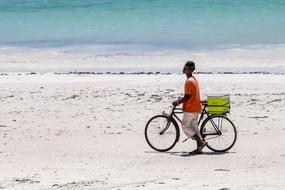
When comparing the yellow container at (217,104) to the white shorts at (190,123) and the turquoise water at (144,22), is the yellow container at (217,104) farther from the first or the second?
the turquoise water at (144,22)

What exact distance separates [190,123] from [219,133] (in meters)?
0.52

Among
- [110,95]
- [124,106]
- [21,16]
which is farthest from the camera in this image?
[21,16]

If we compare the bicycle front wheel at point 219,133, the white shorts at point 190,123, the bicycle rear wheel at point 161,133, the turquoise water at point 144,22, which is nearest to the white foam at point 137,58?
the turquoise water at point 144,22

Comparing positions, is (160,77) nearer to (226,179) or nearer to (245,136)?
(245,136)

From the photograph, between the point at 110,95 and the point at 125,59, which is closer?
the point at 110,95

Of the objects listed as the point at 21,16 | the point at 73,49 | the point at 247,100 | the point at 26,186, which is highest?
the point at 21,16

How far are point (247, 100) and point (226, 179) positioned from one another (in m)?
7.68

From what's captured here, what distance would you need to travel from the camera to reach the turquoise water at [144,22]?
34250 mm

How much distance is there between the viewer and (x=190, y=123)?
12.5 metres

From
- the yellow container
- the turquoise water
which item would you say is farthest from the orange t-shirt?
the turquoise water

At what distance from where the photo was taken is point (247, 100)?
17.8m

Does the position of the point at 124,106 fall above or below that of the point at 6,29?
below

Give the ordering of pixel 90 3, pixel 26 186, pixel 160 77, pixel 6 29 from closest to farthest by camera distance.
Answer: pixel 26 186 → pixel 160 77 → pixel 6 29 → pixel 90 3

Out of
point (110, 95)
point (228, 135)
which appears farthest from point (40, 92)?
point (228, 135)
